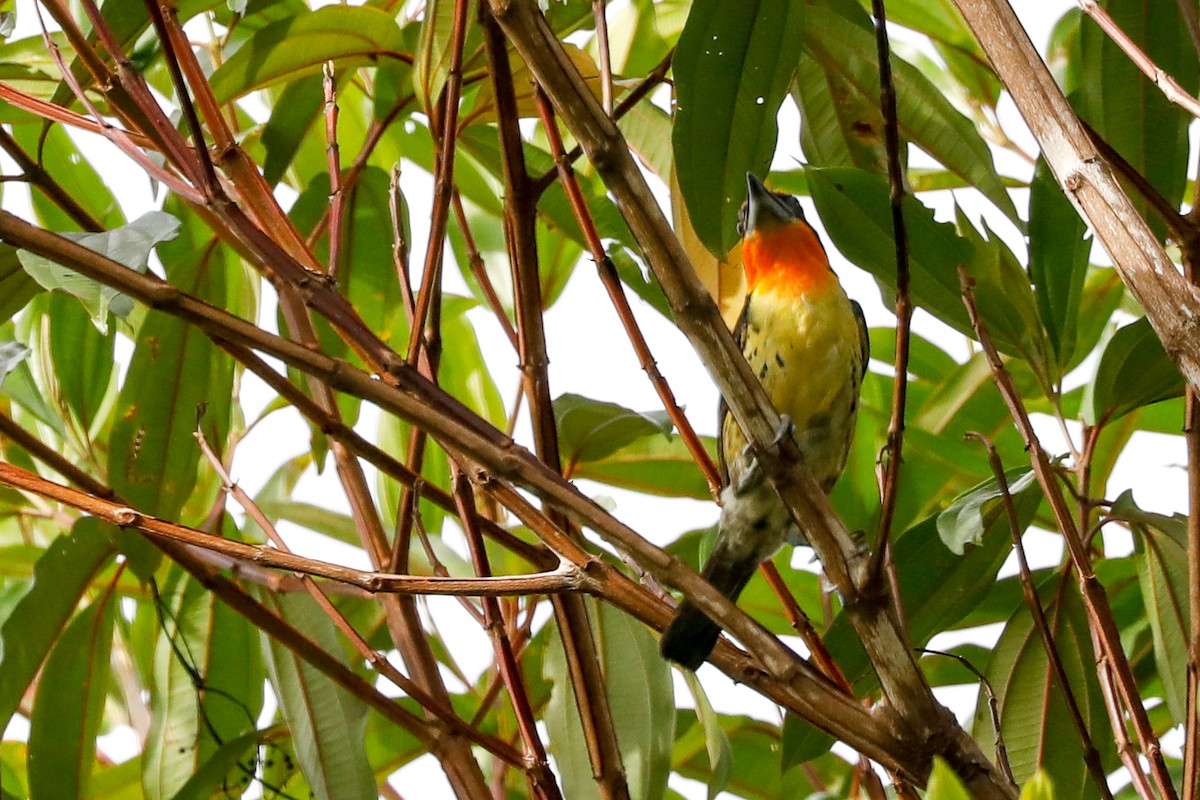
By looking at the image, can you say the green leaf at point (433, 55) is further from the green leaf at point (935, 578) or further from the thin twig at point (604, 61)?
the green leaf at point (935, 578)

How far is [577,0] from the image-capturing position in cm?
152

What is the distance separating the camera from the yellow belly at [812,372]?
195cm

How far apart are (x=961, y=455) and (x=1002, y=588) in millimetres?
190

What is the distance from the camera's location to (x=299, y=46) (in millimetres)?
1522

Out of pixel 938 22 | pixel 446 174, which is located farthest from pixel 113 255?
pixel 938 22

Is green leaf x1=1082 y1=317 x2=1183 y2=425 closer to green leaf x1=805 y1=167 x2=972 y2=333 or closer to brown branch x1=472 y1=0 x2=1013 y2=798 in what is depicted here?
green leaf x1=805 y1=167 x2=972 y2=333

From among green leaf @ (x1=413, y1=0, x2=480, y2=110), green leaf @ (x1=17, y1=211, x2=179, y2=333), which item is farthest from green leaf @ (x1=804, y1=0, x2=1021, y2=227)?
green leaf @ (x1=17, y1=211, x2=179, y2=333)

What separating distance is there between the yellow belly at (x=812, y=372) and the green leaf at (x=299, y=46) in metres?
Result: 0.82

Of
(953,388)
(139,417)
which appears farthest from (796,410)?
(139,417)

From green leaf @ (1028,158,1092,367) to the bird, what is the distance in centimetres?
36

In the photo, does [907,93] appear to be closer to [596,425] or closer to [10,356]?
[596,425]

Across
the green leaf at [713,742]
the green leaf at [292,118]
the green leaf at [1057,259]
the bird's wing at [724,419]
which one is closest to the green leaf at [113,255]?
the green leaf at [292,118]

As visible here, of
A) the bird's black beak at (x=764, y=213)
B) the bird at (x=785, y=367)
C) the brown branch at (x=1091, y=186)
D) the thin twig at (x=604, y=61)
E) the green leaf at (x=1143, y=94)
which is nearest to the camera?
the brown branch at (x=1091, y=186)

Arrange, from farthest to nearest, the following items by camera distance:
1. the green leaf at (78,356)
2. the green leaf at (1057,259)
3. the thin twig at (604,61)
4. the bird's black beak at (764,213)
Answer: the bird's black beak at (764,213) < the green leaf at (78,356) < the green leaf at (1057,259) < the thin twig at (604,61)
